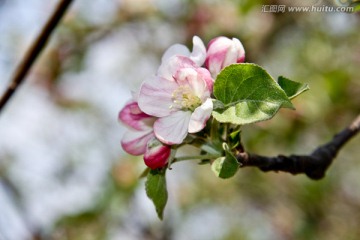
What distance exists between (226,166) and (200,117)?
0.09 meters

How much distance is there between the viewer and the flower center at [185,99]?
93 centimetres

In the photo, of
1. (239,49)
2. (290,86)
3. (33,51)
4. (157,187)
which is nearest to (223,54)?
(239,49)

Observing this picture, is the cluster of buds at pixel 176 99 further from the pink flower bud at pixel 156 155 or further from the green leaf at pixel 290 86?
the green leaf at pixel 290 86

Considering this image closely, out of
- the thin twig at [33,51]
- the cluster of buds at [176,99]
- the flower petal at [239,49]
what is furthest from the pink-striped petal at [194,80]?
the thin twig at [33,51]

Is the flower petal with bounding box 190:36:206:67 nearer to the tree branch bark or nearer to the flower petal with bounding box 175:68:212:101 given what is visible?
the flower petal with bounding box 175:68:212:101

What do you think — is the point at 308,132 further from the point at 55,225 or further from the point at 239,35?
the point at 55,225

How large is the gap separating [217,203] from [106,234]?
3.65 ft

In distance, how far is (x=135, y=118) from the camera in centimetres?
101

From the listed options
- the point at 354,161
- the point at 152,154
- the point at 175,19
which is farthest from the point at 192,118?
the point at 354,161

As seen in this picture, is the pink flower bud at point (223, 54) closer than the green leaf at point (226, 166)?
No

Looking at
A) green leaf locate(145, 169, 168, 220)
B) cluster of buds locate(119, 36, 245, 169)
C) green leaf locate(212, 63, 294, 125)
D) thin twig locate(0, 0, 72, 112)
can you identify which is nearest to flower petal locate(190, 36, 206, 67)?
cluster of buds locate(119, 36, 245, 169)

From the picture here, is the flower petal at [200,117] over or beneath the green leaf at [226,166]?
over

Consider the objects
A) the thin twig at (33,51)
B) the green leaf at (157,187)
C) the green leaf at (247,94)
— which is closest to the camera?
the green leaf at (247,94)

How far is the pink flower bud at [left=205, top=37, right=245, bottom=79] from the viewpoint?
3.14 feet
